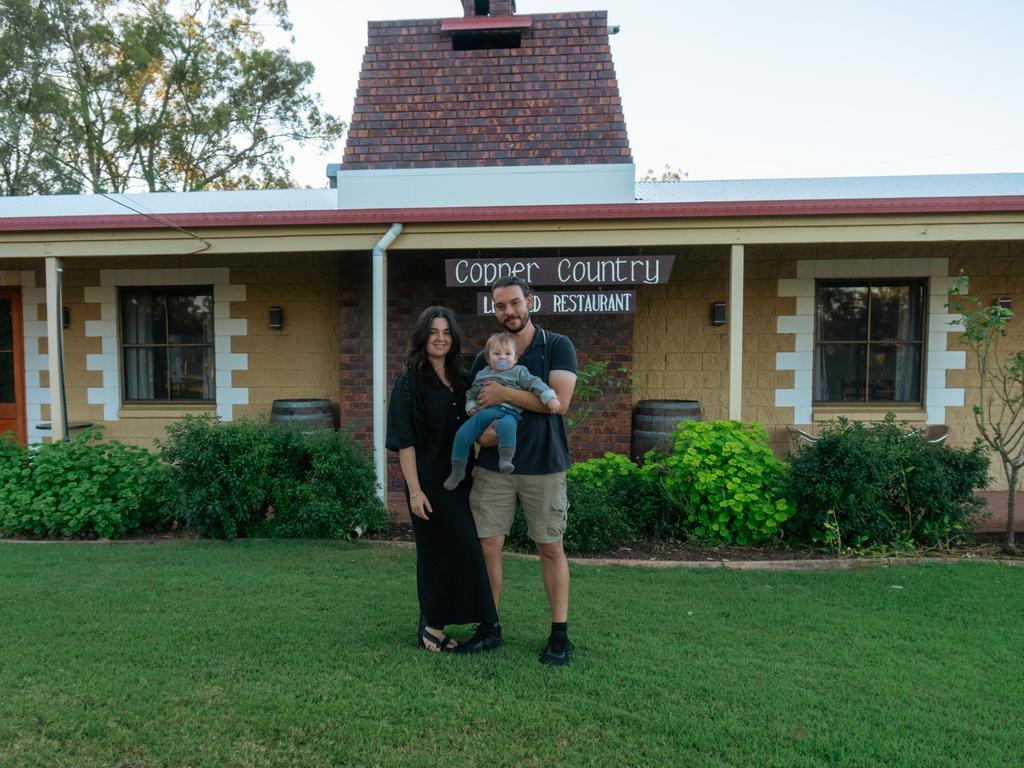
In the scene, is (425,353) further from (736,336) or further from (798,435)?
(798,435)

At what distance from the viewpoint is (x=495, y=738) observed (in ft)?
8.32

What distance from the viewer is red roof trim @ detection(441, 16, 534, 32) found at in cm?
861

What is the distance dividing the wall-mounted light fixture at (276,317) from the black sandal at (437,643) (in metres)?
5.19

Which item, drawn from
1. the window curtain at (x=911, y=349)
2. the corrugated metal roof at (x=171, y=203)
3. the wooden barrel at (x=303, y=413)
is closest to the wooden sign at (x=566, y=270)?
the wooden barrel at (x=303, y=413)

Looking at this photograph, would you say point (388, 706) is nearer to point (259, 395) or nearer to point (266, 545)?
point (266, 545)

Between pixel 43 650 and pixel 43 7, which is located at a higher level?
pixel 43 7

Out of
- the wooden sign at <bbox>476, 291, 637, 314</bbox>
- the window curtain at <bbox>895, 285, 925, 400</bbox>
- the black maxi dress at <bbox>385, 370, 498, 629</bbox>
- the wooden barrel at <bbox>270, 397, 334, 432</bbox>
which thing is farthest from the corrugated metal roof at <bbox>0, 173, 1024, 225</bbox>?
the black maxi dress at <bbox>385, 370, 498, 629</bbox>

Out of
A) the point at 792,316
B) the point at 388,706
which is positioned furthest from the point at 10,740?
the point at 792,316

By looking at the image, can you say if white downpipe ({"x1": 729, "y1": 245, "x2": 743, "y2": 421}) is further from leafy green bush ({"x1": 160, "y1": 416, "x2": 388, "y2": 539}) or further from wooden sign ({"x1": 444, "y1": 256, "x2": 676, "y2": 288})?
leafy green bush ({"x1": 160, "y1": 416, "x2": 388, "y2": 539})

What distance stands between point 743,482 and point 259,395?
5134 mm

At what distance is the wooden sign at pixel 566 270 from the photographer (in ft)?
20.0

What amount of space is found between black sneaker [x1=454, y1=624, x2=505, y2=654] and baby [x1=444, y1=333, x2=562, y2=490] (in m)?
0.79

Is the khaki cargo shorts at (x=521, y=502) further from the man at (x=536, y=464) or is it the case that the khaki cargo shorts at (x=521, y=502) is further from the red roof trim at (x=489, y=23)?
the red roof trim at (x=489, y=23)

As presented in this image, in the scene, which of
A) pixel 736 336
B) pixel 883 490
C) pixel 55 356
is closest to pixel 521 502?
pixel 883 490
